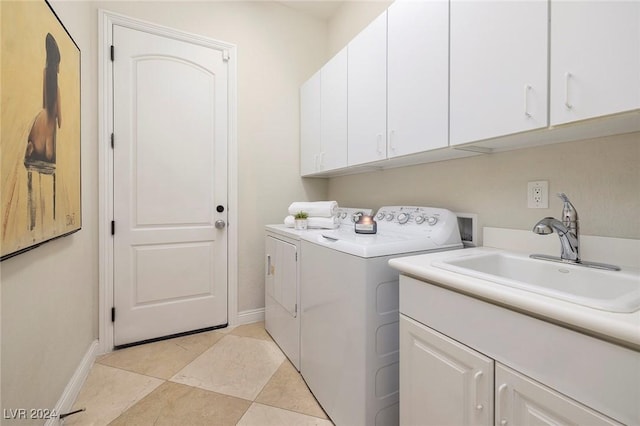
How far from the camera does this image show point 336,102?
2.05m

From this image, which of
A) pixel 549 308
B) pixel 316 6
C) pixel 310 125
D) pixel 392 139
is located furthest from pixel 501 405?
pixel 316 6

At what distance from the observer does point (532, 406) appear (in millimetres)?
715

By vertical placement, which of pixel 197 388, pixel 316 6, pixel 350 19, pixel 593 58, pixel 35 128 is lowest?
pixel 197 388

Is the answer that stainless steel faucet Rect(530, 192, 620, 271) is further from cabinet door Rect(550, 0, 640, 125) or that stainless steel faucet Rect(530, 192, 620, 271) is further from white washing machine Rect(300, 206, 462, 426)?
white washing machine Rect(300, 206, 462, 426)

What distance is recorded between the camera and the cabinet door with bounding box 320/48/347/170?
197 cm

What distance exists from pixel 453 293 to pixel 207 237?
198 centimetres

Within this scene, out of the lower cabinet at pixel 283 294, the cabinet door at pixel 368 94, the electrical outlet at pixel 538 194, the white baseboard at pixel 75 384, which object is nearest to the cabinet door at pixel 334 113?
the cabinet door at pixel 368 94

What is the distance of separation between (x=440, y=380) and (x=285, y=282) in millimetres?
1189

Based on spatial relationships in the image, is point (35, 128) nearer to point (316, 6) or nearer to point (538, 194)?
point (538, 194)

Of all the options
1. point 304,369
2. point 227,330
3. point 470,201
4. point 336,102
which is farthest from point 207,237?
point 470,201

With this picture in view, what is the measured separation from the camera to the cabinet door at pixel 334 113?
1.97 metres

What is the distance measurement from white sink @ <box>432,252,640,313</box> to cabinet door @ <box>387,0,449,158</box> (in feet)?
1.79

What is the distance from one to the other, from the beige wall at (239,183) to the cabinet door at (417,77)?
1317 millimetres

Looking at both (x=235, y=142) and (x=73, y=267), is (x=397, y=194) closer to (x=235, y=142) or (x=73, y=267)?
(x=235, y=142)
